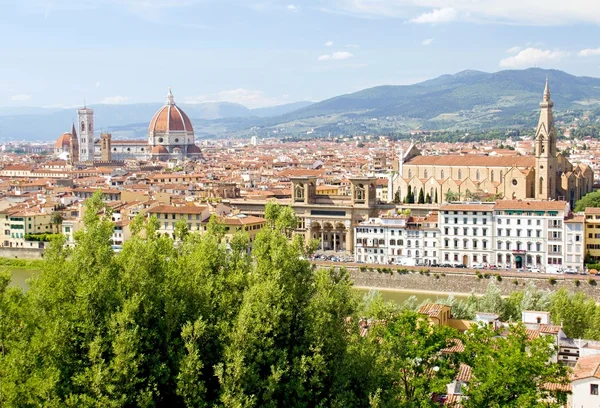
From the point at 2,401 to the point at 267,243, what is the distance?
445 centimetres

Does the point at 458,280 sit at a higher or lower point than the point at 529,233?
lower

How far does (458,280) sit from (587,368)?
18539 millimetres

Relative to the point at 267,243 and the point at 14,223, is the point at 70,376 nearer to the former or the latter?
the point at 267,243

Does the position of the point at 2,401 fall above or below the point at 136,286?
below

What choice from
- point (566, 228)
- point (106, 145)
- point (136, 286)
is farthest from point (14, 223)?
point (106, 145)

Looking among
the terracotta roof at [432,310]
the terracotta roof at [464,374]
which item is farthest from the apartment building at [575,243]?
the terracotta roof at [464,374]

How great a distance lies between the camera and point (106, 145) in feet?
352

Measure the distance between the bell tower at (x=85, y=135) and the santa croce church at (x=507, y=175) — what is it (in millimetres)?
67626

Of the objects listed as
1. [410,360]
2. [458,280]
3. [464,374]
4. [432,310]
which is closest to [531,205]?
[458,280]

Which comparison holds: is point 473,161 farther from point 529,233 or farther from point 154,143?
point 154,143

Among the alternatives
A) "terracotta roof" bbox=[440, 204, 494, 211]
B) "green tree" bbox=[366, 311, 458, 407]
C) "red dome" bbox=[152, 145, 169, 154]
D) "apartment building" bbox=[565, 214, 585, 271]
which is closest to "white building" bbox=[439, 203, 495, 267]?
"terracotta roof" bbox=[440, 204, 494, 211]

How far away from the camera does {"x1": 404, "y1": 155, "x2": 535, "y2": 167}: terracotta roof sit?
155ft

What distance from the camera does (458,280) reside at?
32.6m

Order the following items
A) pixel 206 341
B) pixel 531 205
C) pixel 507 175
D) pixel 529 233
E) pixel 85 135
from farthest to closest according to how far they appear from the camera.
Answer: pixel 85 135 < pixel 507 175 < pixel 531 205 < pixel 529 233 < pixel 206 341
